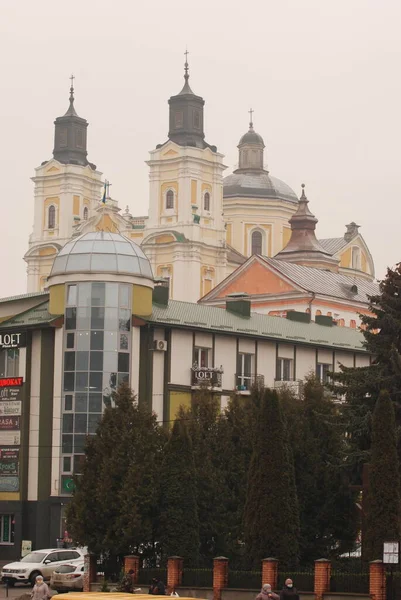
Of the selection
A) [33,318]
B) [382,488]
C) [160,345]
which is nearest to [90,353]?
[160,345]

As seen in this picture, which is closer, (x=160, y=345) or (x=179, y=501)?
(x=179, y=501)

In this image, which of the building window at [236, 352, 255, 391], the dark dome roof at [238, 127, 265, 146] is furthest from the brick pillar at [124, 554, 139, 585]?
the dark dome roof at [238, 127, 265, 146]

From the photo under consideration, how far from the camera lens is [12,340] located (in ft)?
201

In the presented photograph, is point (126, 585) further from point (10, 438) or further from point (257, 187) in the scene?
point (257, 187)

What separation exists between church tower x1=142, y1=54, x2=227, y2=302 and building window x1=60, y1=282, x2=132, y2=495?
7067cm

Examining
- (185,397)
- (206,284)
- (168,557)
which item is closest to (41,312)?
(185,397)

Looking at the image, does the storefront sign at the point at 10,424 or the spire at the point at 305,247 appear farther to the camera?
the spire at the point at 305,247

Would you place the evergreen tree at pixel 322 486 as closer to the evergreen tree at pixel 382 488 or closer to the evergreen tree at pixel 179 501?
the evergreen tree at pixel 179 501

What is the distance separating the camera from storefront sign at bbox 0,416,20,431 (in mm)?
60500

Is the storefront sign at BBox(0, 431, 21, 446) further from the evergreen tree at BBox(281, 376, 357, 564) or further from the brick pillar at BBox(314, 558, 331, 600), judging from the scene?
the brick pillar at BBox(314, 558, 331, 600)

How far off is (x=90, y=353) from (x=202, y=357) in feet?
17.3

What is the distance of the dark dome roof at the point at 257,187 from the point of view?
152 m

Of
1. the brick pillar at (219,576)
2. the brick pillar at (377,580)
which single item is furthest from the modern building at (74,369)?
the brick pillar at (377,580)

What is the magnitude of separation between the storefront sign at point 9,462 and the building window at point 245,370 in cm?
998
